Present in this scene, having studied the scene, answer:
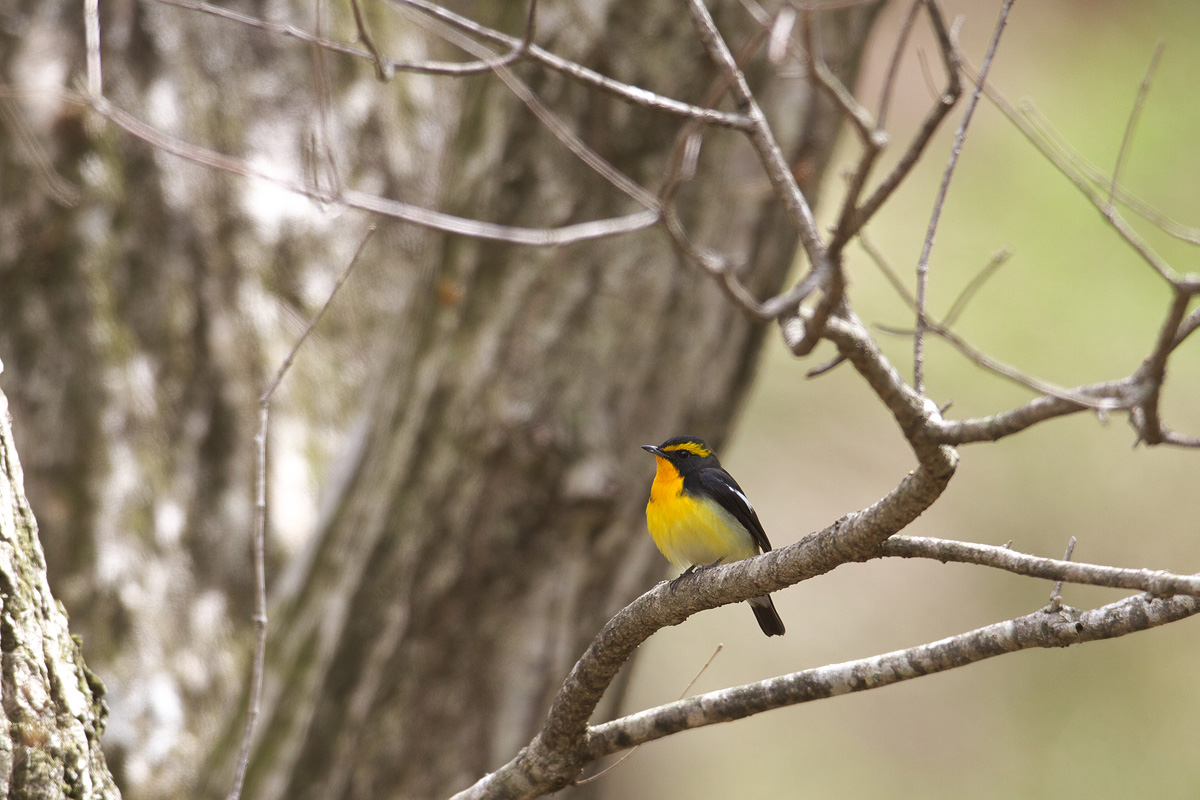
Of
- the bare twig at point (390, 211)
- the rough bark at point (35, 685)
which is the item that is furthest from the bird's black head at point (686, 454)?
the rough bark at point (35, 685)

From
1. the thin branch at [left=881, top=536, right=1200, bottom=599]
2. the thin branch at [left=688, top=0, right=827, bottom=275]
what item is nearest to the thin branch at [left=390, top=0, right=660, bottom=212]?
the thin branch at [left=688, top=0, right=827, bottom=275]

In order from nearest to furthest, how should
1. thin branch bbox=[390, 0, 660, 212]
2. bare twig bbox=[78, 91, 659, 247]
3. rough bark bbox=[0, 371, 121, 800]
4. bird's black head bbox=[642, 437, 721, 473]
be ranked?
rough bark bbox=[0, 371, 121, 800] < thin branch bbox=[390, 0, 660, 212] < bare twig bbox=[78, 91, 659, 247] < bird's black head bbox=[642, 437, 721, 473]

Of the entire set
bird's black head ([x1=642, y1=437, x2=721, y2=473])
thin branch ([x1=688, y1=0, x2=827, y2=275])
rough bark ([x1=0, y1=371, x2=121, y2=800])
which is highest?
bird's black head ([x1=642, y1=437, x2=721, y2=473])

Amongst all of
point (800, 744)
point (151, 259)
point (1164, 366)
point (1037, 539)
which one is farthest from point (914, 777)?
point (1164, 366)

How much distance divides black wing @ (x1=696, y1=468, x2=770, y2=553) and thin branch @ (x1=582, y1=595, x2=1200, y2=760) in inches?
49.2

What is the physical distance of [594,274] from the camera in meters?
3.60

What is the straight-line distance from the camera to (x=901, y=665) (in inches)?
65.6

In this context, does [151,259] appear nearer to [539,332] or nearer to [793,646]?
[539,332]

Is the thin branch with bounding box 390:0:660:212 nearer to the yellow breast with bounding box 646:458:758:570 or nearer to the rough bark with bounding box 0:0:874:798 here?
the rough bark with bounding box 0:0:874:798

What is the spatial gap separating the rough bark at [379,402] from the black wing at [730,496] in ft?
1.48

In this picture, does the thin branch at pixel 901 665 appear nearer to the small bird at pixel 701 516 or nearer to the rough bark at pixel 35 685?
the rough bark at pixel 35 685

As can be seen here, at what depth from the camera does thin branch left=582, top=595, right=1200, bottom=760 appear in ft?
4.85

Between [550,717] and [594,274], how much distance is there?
1986 millimetres

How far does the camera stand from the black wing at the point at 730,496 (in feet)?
10.2
